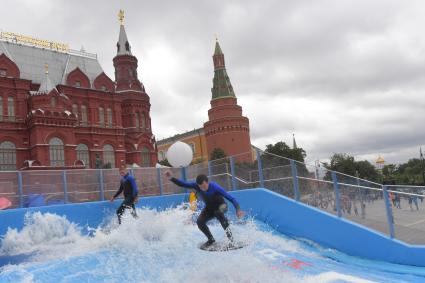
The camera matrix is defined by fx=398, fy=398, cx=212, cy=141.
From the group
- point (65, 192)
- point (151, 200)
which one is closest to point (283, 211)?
point (151, 200)

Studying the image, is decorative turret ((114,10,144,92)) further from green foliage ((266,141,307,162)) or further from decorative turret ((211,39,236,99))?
decorative turret ((211,39,236,99))

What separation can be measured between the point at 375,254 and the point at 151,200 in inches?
357

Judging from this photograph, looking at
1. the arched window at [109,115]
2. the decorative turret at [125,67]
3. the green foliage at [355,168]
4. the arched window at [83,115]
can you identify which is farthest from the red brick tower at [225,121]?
the arched window at [83,115]

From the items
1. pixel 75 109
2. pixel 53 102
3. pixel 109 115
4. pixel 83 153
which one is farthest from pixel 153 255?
pixel 109 115

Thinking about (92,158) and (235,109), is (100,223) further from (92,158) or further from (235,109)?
(235,109)

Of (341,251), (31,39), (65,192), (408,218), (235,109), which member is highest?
(31,39)

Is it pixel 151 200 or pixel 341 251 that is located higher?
pixel 151 200

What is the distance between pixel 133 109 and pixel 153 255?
129 ft

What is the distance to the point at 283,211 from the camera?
1199 centimetres

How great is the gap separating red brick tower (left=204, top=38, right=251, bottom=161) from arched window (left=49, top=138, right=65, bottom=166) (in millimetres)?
41030

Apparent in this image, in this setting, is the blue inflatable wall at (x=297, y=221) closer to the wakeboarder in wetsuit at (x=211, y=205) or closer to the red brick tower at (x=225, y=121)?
the wakeboarder in wetsuit at (x=211, y=205)

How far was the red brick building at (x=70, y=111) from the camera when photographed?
118 feet

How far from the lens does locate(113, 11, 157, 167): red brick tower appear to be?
151 ft

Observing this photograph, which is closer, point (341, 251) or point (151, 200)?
point (341, 251)
